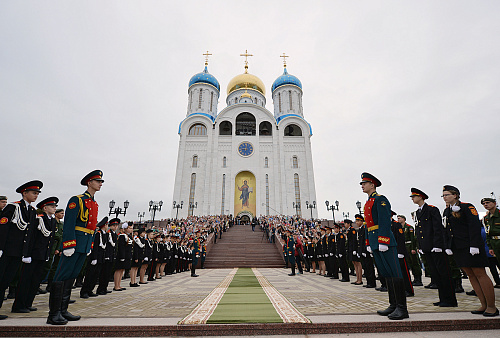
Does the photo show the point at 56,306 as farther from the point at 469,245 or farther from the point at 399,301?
the point at 469,245

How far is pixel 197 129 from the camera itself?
3434 cm

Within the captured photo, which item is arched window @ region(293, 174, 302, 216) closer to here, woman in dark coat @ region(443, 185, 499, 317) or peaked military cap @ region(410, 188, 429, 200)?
peaked military cap @ region(410, 188, 429, 200)

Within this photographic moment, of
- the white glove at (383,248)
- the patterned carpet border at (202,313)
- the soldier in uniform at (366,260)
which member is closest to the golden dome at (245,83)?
the soldier in uniform at (366,260)

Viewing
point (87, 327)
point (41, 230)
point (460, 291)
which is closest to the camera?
point (87, 327)

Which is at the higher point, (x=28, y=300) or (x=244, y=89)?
(x=244, y=89)

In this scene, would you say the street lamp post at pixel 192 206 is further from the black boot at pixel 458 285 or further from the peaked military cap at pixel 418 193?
the peaked military cap at pixel 418 193

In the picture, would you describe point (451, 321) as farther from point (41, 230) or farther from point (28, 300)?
point (41, 230)

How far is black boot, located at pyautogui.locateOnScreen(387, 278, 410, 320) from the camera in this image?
2.98 m

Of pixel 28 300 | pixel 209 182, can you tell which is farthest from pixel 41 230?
pixel 209 182

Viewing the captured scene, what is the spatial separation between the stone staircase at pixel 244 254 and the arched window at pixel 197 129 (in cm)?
1850

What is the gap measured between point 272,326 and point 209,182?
29.3 meters

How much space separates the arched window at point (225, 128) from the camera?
35656mm

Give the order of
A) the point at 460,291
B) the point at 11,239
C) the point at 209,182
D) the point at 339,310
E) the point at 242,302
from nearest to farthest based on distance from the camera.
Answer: the point at 339,310 → the point at 11,239 → the point at 242,302 → the point at 460,291 → the point at 209,182

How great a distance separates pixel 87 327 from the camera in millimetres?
2723
